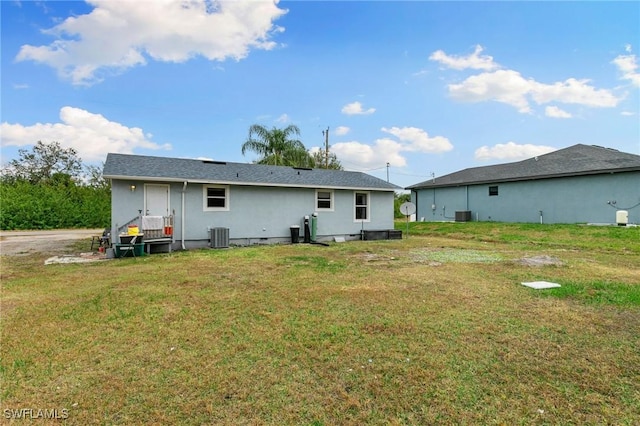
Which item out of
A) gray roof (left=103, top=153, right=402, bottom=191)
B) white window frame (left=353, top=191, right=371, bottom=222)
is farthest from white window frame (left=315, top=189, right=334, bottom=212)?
white window frame (left=353, top=191, right=371, bottom=222)

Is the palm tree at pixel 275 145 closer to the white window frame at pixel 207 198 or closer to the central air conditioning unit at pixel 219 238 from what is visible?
the white window frame at pixel 207 198

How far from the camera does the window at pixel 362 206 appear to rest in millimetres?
14703

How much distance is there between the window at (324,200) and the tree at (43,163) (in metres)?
29.6

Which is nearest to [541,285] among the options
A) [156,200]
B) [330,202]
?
[330,202]

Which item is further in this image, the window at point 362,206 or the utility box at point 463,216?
the utility box at point 463,216

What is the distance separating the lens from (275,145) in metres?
28.1

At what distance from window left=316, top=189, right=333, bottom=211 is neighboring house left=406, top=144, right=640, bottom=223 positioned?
10898mm

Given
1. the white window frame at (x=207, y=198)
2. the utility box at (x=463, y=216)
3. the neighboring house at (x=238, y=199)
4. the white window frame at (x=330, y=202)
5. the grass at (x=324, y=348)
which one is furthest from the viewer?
the utility box at (x=463, y=216)

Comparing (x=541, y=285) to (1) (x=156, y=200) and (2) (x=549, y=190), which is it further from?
(2) (x=549, y=190)

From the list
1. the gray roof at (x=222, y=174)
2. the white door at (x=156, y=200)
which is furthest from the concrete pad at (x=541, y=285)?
the white door at (x=156, y=200)

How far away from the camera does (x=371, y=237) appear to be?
14477 mm

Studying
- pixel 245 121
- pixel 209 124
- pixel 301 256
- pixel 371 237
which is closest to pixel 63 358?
pixel 301 256

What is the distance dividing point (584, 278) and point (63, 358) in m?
8.07

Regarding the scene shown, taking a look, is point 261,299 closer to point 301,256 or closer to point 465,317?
point 465,317
